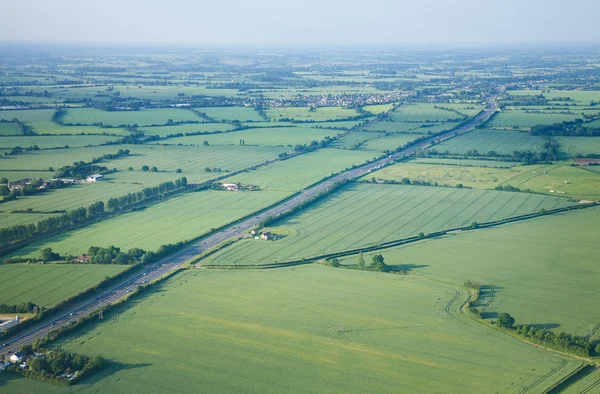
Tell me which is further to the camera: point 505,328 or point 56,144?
point 56,144

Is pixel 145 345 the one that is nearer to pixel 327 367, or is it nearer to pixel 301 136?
pixel 327 367

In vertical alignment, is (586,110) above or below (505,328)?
above

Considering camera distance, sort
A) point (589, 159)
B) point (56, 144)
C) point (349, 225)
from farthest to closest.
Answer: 1. point (56, 144)
2. point (589, 159)
3. point (349, 225)

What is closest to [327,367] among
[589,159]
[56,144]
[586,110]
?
[589,159]

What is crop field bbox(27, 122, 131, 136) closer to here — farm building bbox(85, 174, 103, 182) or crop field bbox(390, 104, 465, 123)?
farm building bbox(85, 174, 103, 182)

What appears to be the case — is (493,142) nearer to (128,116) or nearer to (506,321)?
(506,321)

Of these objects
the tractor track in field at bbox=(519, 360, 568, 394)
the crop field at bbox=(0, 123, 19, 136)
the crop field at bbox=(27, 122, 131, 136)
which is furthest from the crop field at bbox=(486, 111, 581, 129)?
the tractor track in field at bbox=(519, 360, 568, 394)
